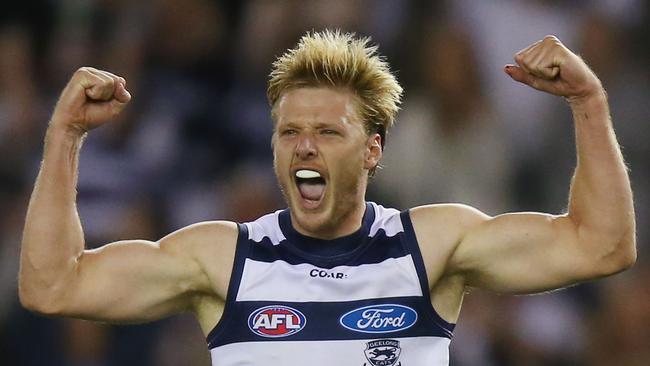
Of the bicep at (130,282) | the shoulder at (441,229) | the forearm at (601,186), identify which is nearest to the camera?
the forearm at (601,186)

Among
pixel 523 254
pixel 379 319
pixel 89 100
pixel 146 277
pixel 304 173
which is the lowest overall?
pixel 379 319

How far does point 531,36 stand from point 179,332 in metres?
2.81

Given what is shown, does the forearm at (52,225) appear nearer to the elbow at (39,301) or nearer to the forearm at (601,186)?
the elbow at (39,301)

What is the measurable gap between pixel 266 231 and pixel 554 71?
1.17 metres

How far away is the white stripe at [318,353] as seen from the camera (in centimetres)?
452

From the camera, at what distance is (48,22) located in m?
9.38

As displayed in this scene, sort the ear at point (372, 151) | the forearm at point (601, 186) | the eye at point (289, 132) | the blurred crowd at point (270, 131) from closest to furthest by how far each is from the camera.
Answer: the forearm at point (601, 186) → the eye at point (289, 132) → the ear at point (372, 151) → the blurred crowd at point (270, 131)

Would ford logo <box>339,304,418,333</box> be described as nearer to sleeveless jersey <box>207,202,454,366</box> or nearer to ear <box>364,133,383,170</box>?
sleeveless jersey <box>207,202,454,366</box>

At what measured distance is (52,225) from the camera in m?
4.48

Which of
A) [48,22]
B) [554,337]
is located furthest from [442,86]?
[48,22]

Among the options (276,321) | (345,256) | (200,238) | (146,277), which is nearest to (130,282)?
(146,277)

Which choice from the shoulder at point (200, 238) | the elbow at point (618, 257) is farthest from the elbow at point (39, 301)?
the elbow at point (618, 257)

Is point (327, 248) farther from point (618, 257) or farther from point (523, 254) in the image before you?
point (618, 257)

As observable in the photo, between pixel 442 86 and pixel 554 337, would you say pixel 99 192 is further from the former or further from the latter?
pixel 554 337
